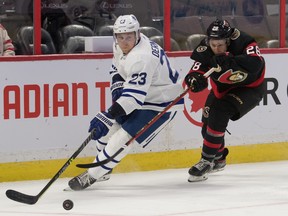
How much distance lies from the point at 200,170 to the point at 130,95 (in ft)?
2.75

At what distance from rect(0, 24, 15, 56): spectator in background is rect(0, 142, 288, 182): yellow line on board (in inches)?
27.7

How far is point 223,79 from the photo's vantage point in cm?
700

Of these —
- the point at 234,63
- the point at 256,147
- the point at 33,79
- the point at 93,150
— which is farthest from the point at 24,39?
the point at 256,147

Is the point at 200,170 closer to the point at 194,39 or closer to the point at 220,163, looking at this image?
the point at 220,163

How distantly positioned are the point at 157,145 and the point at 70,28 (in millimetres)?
1019

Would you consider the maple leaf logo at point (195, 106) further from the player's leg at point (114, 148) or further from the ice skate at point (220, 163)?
the player's leg at point (114, 148)

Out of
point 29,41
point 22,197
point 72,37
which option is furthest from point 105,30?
point 22,197

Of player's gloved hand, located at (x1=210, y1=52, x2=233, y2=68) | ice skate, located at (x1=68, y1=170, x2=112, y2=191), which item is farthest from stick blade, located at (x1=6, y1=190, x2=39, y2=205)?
player's gloved hand, located at (x1=210, y1=52, x2=233, y2=68)

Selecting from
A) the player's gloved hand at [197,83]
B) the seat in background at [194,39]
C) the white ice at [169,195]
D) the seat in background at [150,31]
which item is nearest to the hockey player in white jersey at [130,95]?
the player's gloved hand at [197,83]

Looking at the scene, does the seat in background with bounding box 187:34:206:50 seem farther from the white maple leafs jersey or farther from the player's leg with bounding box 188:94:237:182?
the white maple leafs jersey

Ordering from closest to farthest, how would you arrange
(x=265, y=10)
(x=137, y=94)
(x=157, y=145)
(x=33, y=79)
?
(x=137, y=94)
(x=33, y=79)
(x=157, y=145)
(x=265, y=10)

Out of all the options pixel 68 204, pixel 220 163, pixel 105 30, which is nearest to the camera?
pixel 68 204

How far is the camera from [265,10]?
8.38 metres

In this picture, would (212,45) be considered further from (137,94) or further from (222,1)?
(222,1)
